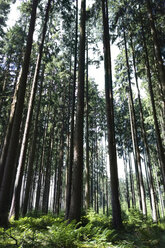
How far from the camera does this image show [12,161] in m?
5.79

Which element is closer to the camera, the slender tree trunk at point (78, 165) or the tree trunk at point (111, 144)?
the slender tree trunk at point (78, 165)

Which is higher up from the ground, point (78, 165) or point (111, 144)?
point (111, 144)

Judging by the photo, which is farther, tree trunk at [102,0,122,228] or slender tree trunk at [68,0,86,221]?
tree trunk at [102,0,122,228]

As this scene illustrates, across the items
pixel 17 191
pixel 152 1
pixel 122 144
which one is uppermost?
pixel 152 1

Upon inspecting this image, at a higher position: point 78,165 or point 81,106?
point 81,106

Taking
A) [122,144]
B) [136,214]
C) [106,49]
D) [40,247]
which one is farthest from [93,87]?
[40,247]

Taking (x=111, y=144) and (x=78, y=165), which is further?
(x=111, y=144)

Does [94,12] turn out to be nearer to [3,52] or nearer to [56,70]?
[56,70]

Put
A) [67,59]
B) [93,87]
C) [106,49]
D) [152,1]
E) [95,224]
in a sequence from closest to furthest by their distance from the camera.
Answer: [95,224], [106,49], [152,1], [67,59], [93,87]

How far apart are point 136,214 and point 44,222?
15.5ft

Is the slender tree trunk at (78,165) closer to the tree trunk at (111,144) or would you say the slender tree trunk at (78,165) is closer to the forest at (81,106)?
the forest at (81,106)

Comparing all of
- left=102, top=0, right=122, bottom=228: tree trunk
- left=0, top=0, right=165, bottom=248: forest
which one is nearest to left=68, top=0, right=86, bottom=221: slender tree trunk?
left=0, top=0, right=165, bottom=248: forest

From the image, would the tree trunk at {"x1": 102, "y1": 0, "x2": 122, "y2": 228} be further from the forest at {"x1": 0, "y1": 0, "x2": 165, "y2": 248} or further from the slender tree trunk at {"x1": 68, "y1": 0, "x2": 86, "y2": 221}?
the slender tree trunk at {"x1": 68, "y1": 0, "x2": 86, "y2": 221}

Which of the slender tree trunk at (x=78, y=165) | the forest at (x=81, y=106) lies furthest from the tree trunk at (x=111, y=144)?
the slender tree trunk at (x=78, y=165)
